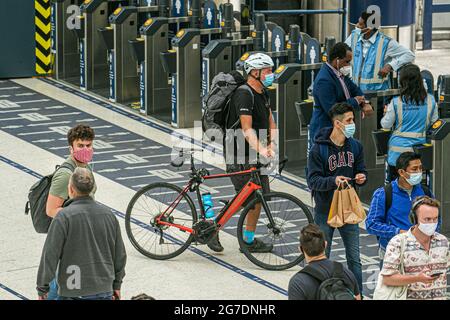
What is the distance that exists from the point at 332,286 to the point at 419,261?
1.36 m

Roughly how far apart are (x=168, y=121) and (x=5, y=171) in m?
3.15

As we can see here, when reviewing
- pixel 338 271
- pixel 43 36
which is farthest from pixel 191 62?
pixel 338 271

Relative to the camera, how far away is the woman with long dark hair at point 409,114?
1304 cm

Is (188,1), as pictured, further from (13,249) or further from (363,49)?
(13,249)

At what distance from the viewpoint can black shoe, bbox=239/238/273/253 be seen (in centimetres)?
1277

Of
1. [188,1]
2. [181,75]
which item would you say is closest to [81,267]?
[181,75]

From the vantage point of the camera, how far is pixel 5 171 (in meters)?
15.8

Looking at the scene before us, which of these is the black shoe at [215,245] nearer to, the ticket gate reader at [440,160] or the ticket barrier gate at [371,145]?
the ticket gate reader at [440,160]

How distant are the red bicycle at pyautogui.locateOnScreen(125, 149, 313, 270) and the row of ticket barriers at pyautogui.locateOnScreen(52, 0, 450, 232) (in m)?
1.68

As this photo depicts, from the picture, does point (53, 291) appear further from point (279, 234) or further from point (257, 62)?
point (257, 62)

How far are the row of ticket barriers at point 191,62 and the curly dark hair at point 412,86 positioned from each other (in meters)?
0.46

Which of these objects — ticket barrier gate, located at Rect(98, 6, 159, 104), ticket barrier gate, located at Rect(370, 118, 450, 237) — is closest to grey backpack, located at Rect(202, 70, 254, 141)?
ticket barrier gate, located at Rect(370, 118, 450, 237)

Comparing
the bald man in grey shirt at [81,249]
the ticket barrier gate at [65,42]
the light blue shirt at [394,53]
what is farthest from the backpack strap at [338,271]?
the ticket barrier gate at [65,42]

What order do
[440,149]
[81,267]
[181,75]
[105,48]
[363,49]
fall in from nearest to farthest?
[81,267] < [440,149] < [363,49] < [181,75] < [105,48]
